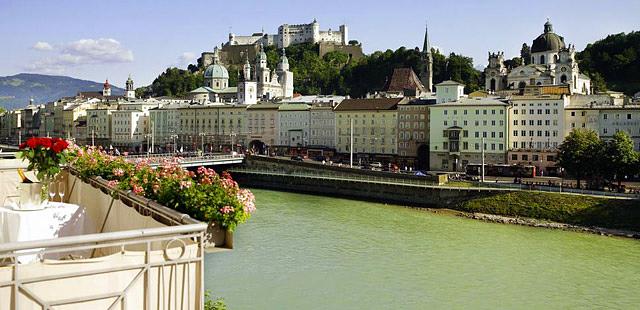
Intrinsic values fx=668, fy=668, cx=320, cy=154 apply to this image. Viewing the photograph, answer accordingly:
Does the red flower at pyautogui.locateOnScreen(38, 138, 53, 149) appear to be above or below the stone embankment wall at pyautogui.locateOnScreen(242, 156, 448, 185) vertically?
above

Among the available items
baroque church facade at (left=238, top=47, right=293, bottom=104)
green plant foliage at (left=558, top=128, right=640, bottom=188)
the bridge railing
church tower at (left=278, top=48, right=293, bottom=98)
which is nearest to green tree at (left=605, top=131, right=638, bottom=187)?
green plant foliage at (left=558, top=128, right=640, bottom=188)

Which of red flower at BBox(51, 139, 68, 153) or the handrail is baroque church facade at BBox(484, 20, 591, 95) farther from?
the handrail

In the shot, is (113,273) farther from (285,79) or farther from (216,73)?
(216,73)

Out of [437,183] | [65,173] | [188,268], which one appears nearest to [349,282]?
[65,173]

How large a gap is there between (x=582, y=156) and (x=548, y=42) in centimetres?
2546

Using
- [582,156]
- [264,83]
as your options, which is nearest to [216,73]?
[264,83]

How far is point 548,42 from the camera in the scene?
5222cm

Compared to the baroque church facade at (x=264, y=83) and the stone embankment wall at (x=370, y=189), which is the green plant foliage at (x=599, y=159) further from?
the baroque church facade at (x=264, y=83)

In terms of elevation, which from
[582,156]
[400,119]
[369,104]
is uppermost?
[369,104]

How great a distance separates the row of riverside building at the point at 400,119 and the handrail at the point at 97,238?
36302 millimetres

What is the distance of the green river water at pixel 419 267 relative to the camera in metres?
14.2

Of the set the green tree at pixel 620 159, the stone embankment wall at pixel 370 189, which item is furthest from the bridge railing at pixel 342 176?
the green tree at pixel 620 159

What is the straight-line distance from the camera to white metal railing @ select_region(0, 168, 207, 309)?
275 centimetres

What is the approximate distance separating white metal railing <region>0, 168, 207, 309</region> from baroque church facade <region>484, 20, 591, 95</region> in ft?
151
